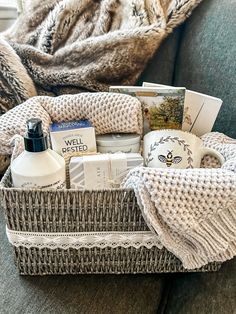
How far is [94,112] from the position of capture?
0.74m

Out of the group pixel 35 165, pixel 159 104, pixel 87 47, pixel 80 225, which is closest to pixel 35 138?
pixel 35 165

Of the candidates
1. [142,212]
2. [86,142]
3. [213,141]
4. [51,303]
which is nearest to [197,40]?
[213,141]

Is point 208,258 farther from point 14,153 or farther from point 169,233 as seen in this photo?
point 14,153

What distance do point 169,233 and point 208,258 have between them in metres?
0.08

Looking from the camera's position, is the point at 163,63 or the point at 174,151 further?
the point at 163,63

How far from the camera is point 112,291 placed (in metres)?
0.64

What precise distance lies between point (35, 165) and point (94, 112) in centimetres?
20

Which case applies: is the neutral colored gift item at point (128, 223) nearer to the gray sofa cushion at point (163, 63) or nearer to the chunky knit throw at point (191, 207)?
the chunky knit throw at point (191, 207)

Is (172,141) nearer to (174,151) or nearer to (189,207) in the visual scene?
(174,151)

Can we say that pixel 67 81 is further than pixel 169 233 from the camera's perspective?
Yes

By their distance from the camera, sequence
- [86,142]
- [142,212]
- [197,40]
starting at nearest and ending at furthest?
[142,212]
[86,142]
[197,40]

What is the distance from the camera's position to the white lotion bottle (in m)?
0.58

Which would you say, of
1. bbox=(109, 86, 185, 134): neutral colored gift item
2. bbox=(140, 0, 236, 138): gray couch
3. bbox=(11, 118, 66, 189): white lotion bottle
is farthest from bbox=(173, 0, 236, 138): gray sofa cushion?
bbox=(11, 118, 66, 189): white lotion bottle

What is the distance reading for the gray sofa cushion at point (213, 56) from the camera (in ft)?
2.76
